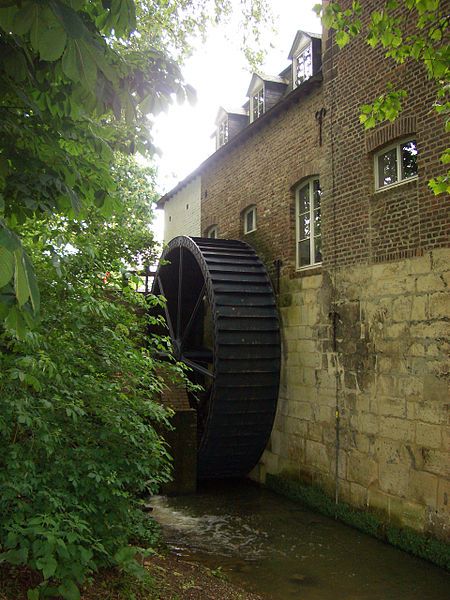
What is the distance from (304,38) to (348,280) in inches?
180

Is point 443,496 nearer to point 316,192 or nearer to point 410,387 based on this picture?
point 410,387

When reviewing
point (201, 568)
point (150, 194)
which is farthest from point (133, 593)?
point (150, 194)

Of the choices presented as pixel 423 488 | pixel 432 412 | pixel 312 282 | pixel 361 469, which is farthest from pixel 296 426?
pixel 432 412

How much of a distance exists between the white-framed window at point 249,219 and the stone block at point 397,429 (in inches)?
210

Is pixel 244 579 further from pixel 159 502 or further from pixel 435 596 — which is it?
pixel 159 502

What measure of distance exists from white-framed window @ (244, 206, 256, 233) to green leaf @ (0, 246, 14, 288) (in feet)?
32.0

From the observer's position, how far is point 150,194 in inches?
680

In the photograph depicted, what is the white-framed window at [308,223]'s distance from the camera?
9023mm

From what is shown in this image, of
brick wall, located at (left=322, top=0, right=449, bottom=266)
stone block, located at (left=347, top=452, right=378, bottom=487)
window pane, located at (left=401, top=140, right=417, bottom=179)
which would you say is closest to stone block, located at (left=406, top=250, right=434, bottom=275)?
brick wall, located at (left=322, top=0, right=449, bottom=266)

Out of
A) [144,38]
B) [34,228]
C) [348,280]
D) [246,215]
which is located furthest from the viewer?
[246,215]

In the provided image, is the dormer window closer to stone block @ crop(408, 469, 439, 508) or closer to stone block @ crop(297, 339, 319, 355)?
stone block @ crop(297, 339, 319, 355)

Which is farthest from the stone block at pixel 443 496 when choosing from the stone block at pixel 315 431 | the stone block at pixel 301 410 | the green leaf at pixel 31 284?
the green leaf at pixel 31 284

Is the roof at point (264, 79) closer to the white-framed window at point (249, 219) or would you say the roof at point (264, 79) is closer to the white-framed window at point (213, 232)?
the white-framed window at point (249, 219)

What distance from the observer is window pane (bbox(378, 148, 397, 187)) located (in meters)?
7.26
